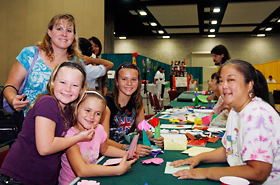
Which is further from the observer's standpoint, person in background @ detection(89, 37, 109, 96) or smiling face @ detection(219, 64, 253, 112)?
person in background @ detection(89, 37, 109, 96)

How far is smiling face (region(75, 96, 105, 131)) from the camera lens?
152cm

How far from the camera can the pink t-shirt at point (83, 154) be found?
1.51m

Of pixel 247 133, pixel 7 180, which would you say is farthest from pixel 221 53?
pixel 7 180

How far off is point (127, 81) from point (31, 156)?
112 cm

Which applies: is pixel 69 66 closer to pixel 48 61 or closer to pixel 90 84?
pixel 48 61

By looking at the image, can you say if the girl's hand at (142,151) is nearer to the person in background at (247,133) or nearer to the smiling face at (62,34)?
the person in background at (247,133)

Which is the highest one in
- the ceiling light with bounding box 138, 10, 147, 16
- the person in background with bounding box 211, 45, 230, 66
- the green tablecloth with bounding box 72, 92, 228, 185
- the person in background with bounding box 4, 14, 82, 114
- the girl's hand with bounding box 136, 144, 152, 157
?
the ceiling light with bounding box 138, 10, 147, 16

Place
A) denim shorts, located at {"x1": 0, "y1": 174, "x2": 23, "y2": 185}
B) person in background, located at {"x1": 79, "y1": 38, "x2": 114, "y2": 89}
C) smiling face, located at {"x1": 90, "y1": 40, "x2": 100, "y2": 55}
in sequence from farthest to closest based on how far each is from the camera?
smiling face, located at {"x1": 90, "y1": 40, "x2": 100, "y2": 55}, person in background, located at {"x1": 79, "y1": 38, "x2": 114, "y2": 89}, denim shorts, located at {"x1": 0, "y1": 174, "x2": 23, "y2": 185}

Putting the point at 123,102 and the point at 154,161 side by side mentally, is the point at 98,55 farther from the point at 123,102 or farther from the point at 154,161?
the point at 154,161

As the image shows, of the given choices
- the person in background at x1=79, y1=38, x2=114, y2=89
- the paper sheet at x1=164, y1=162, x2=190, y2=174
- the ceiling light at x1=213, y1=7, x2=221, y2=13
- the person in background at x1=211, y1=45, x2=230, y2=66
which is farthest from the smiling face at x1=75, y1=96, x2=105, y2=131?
the ceiling light at x1=213, y1=7, x2=221, y2=13

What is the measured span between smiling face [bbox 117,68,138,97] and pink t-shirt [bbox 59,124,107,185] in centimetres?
65

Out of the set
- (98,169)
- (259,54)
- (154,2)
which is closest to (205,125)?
(98,169)

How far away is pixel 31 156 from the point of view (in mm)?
1286

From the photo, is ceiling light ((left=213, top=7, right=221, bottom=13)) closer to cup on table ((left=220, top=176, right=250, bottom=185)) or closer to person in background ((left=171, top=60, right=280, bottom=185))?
person in background ((left=171, top=60, right=280, bottom=185))
